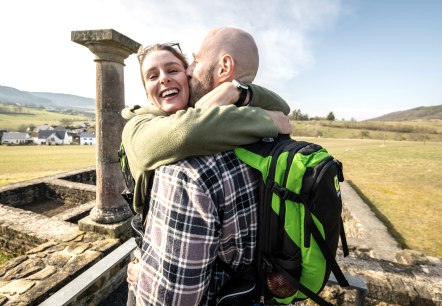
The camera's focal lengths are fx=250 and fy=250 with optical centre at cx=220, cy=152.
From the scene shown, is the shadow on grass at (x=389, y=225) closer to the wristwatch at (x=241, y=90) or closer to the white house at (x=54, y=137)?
the wristwatch at (x=241, y=90)

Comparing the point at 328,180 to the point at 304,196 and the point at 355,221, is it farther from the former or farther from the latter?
the point at 355,221

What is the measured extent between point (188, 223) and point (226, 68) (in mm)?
771

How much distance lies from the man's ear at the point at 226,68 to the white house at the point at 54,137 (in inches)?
3787

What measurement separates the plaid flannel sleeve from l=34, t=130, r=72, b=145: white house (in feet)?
316

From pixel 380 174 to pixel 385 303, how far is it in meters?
14.2

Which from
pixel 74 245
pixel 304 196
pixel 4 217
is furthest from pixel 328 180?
pixel 4 217

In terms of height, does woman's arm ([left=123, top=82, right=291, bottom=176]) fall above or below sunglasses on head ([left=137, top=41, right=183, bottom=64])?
below

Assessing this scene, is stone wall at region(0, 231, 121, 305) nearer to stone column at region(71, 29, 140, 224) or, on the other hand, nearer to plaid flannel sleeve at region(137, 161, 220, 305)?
stone column at region(71, 29, 140, 224)

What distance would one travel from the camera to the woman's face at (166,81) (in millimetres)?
1438

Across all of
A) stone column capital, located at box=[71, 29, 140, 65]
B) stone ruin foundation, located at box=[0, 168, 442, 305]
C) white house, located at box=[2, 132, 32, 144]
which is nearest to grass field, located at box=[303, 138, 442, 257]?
stone ruin foundation, located at box=[0, 168, 442, 305]

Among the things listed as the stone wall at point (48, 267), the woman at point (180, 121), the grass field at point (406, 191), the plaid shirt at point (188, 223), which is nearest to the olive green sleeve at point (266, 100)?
the woman at point (180, 121)

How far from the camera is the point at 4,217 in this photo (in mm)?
6410

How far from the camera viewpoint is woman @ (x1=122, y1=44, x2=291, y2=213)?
102 centimetres

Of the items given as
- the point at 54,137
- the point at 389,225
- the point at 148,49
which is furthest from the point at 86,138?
the point at 148,49
